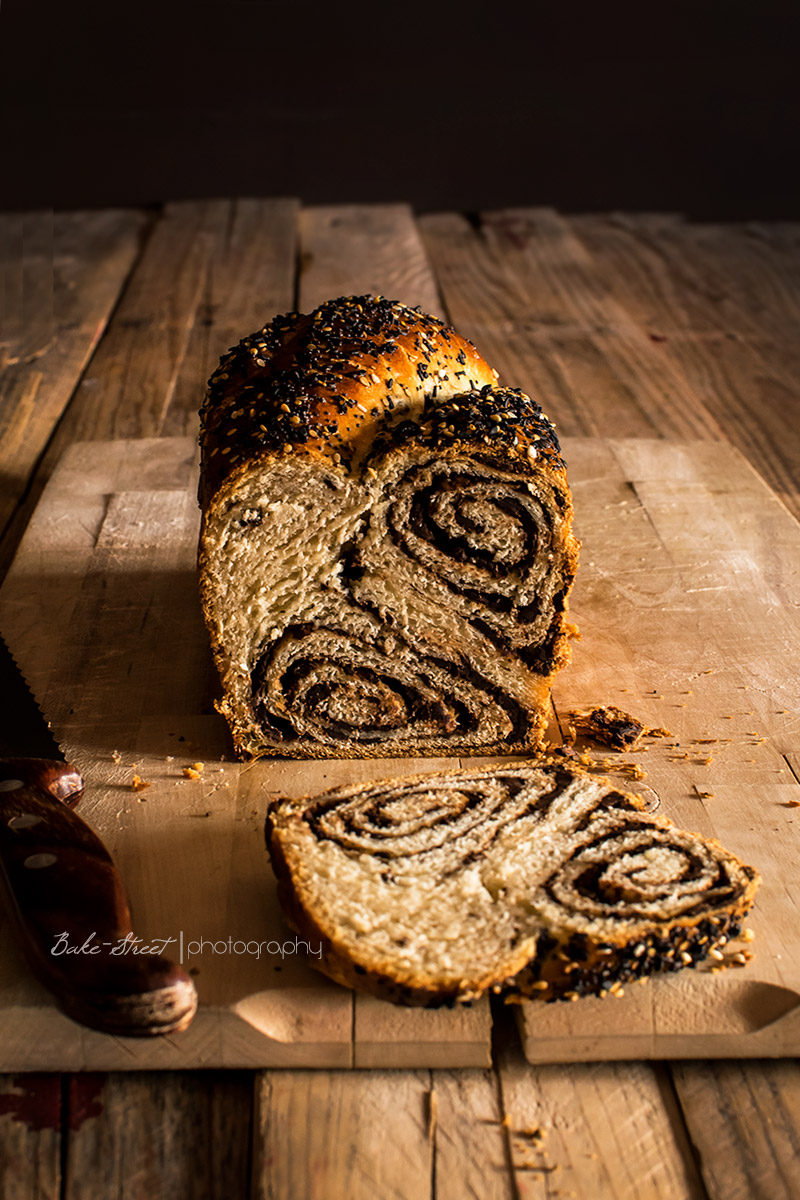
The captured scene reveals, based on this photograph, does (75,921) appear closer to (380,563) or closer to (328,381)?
(380,563)

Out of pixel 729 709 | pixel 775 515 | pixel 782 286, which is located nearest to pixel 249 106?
pixel 782 286

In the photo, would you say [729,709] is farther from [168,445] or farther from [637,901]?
[168,445]

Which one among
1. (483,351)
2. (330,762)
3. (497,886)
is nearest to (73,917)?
(497,886)

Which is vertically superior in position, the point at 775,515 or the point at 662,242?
the point at 775,515

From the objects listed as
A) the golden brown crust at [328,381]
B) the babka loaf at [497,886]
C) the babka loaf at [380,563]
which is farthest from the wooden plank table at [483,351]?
the golden brown crust at [328,381]

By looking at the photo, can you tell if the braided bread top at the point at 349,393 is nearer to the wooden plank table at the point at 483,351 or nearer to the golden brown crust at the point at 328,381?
the golden brown crust at the point at 328,381

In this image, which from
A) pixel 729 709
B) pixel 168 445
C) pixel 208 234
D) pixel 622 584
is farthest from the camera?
pixel 208 234
